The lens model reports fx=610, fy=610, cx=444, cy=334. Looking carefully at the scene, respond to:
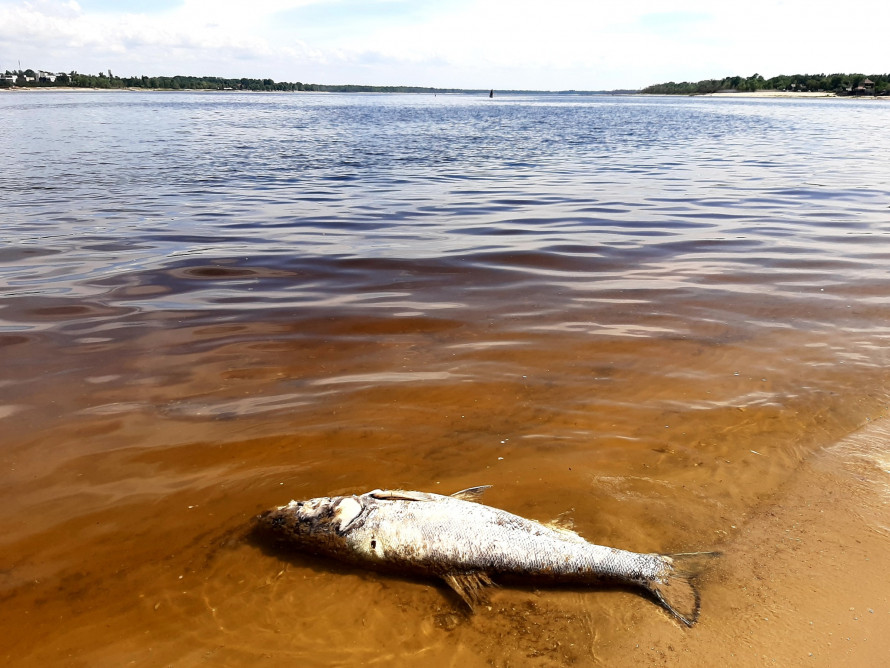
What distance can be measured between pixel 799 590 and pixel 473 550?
2.07 m

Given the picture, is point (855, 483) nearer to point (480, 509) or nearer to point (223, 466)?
point (480, 509)

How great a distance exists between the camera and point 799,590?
385 cm

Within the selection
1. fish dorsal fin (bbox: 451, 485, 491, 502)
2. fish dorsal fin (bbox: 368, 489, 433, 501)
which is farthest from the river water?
fish dorsal fin (bbox: 368, 489, 433, 501)

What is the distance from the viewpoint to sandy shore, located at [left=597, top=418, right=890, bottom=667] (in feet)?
11.4

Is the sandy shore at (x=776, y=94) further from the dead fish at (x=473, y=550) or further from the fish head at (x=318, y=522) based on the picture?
the fish head at (x=318, y=522)

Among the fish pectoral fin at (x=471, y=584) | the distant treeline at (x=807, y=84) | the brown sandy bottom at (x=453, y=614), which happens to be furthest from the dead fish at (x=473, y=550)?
the distant treeline at (x=807, y=84)

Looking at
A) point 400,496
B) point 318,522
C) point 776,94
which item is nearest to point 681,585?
point 400,496

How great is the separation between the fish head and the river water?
0.59 ft

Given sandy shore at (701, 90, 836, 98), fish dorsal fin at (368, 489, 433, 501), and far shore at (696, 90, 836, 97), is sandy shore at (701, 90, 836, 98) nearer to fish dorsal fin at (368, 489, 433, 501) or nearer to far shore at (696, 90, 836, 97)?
far shore at (696, 90, 836, 97)

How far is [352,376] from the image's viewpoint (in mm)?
6836

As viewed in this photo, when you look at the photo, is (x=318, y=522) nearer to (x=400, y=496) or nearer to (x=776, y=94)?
(x=400, y=496)

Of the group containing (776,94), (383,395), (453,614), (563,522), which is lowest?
(453,614)

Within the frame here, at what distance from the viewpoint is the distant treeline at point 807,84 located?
102062 millimetres

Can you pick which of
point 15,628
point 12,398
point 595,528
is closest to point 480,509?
point 595,528
